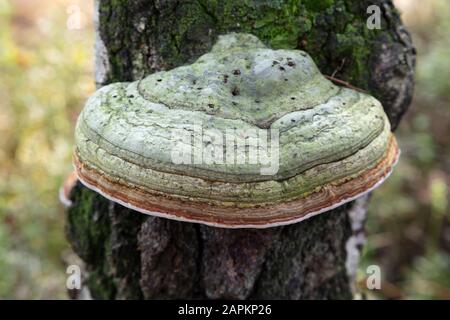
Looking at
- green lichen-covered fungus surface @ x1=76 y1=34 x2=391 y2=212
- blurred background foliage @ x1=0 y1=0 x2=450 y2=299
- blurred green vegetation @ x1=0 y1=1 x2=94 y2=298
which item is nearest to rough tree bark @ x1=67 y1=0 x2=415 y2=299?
green lichen-covered fungus surface @ x1=76 y1=34 x2=391 y2=212

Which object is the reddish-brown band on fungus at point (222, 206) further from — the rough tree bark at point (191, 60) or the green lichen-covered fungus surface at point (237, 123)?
the rough tree bark at point (191, 60)

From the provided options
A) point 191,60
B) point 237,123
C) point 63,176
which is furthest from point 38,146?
point 237,123

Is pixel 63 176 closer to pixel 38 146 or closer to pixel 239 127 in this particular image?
pixel 38 146

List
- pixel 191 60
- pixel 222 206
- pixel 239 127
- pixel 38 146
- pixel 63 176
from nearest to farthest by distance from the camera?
pixel 222 206, pixel 239 127, pixel 191 60, pixel 63 176, pixel 38 146

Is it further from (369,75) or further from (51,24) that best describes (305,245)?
(51,24)
